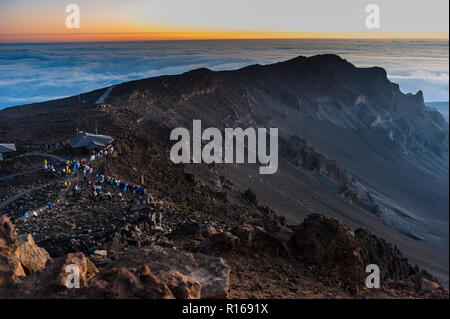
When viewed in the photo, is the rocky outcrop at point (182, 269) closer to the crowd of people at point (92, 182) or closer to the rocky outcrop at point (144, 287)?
the rocky outcrop at point (144, 287)

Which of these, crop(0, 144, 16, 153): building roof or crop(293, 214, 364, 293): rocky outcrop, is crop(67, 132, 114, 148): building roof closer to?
crop(0, 144, 16, 153): building roof

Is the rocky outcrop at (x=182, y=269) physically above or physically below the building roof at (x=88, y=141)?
below

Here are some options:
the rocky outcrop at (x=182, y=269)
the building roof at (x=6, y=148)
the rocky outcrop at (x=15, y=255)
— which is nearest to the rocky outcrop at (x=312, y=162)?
the building roof at (x=6, y=148)

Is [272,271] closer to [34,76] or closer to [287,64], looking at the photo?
[34,76]

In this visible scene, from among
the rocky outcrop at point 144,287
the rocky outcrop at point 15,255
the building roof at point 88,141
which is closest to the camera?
the rocky outcrop at point 144,287

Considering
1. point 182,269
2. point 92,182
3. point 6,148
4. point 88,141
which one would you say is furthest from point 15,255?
point 6,148

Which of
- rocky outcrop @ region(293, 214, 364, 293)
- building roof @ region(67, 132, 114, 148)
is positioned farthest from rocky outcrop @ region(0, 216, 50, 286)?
building roof @ region(67, 132, 114, 148)

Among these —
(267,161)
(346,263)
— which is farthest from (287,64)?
(346,263)

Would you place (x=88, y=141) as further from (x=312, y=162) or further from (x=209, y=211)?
(x=312, y=162)
